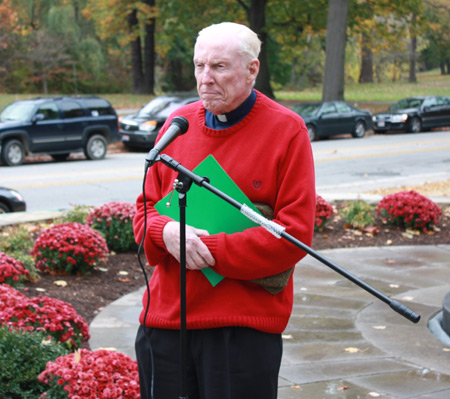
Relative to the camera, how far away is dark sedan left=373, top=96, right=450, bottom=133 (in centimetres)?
2742

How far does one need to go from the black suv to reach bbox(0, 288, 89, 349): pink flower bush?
45.8ft

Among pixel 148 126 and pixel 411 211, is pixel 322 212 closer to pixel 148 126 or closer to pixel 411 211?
pixel 411 211

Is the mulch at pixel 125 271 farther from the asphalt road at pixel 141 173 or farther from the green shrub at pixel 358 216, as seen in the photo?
the asphalt road at pixel 141 173

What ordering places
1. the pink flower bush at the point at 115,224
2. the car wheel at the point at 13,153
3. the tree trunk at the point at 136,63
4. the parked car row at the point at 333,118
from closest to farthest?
1. the pink flower bush at the point at 115,224
2. the car wheel at the point at 13,153
3. the parked car row at the point at 333,118
4. the tree trunk at the point at 136,63

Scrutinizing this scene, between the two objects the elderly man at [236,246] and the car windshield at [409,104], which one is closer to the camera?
the elderly man at [236,246]

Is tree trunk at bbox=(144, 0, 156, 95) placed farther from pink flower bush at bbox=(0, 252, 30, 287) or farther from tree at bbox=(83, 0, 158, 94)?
pink flower bush at bbox=(0, 252, 30, 287)

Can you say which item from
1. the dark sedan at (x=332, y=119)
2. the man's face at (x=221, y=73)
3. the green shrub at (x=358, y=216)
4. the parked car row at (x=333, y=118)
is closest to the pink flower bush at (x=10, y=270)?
the man's face at (x=221, y=73)

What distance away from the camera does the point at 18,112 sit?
60.6 ft

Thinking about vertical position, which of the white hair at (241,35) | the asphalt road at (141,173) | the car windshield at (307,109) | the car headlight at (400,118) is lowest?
the car headlight at (400,118)

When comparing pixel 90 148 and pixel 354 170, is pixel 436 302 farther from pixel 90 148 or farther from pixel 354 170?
pixel 90 148

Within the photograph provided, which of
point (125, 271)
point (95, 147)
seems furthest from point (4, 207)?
point (95, 147)

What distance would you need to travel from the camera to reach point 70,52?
43812 millimetres

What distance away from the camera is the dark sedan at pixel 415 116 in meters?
27.4

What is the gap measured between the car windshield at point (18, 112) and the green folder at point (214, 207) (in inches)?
643
